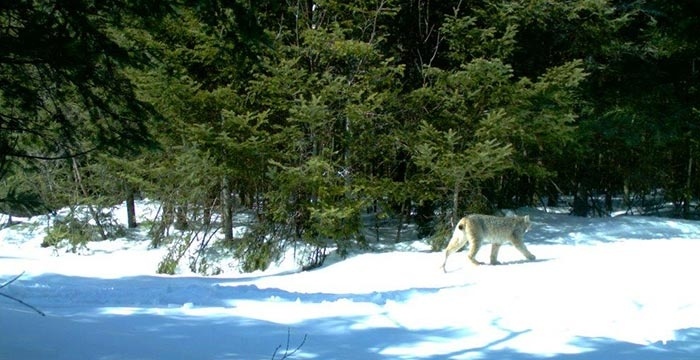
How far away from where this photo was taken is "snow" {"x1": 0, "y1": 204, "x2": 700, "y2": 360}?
5.38 metres

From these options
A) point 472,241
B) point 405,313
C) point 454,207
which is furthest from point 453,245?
point 405,313

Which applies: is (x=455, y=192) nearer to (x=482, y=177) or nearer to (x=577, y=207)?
(x=482, y=177)

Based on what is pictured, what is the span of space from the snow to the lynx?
42cm

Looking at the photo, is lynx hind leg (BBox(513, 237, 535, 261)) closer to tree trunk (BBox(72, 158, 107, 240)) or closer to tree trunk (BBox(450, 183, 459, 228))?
tree trunk (BBox(450, 183, 459, 228))

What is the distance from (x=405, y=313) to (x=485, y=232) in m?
4.56

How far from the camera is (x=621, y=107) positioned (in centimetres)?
1497

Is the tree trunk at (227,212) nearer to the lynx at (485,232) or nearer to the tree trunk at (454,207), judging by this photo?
→ the tree trunk at (454,207)

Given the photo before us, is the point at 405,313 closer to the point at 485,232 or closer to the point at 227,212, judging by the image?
the point at 485,232

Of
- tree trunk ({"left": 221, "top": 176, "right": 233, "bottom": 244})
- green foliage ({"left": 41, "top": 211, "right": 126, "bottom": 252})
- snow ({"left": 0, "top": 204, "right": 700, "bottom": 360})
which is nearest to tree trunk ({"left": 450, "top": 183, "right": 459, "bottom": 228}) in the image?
snow ({"left": 0, "top": 204, "right": 700, "bottom": 360})

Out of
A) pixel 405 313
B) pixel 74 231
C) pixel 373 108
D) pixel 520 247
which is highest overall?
pixel 373 108

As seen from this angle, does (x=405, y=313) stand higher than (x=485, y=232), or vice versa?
(x=485, y=232)

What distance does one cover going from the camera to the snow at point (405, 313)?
5.38 metres

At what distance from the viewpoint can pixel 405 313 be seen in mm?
7207

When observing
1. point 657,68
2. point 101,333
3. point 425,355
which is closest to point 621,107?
point 657,68
